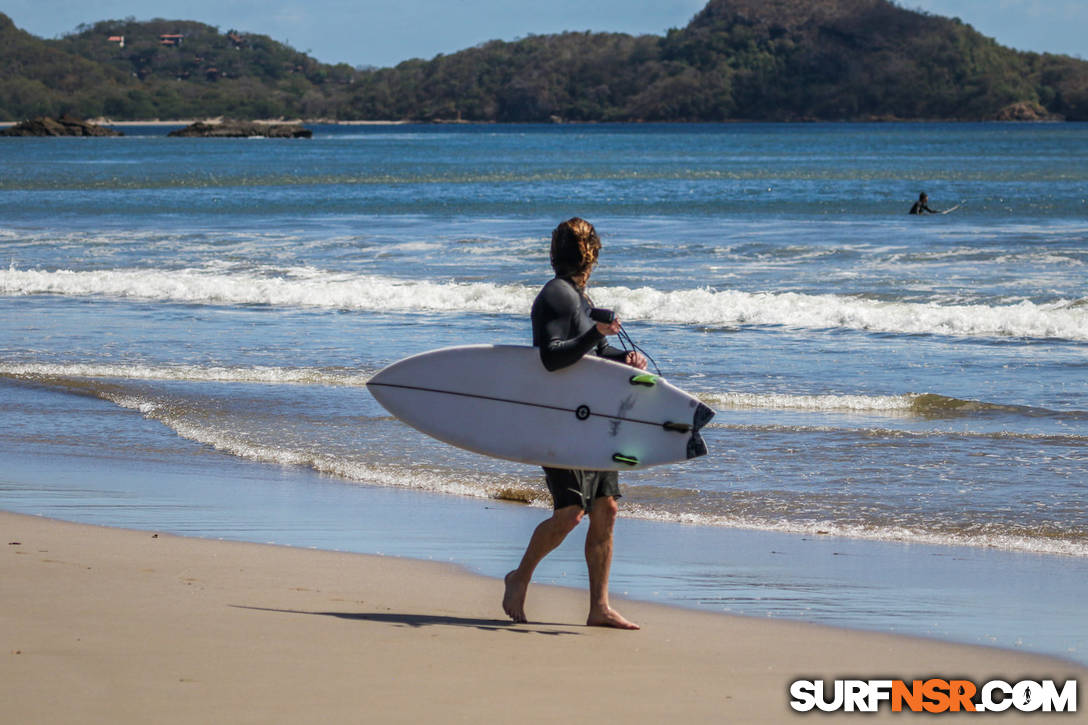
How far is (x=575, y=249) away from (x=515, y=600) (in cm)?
132

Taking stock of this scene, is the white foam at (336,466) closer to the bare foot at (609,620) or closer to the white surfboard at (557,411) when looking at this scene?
the white surfboard at (557,411)

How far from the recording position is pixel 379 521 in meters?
6.19

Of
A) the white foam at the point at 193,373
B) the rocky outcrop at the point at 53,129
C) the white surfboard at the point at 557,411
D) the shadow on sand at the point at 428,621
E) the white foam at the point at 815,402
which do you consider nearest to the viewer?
the shadow on sand at the point at 428,621

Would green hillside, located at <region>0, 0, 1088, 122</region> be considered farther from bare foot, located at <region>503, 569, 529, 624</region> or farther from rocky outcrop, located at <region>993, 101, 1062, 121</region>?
bare foot, located at <region>503, 569, 529, 624</region>

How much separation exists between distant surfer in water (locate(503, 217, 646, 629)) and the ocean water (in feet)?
2.30

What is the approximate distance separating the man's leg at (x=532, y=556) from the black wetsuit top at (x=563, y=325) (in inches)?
22.1

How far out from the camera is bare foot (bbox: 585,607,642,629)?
4.43m

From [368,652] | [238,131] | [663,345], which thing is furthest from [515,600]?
[238,131]

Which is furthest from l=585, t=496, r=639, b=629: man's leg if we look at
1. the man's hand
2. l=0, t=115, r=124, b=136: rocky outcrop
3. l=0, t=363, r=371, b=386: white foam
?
l=0, t=115, r=124, b=136: rocky outcrop

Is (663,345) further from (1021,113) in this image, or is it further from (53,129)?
(1021,113)

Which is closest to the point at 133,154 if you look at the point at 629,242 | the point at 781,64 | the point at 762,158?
the point at 762,158

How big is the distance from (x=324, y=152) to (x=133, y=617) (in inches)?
3416

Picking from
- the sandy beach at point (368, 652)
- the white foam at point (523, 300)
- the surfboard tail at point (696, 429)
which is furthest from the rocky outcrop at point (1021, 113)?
the sandy beach at point (368, 652)

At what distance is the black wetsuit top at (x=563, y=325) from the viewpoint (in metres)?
4.29
